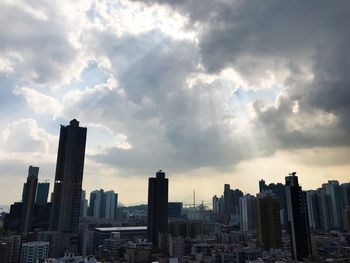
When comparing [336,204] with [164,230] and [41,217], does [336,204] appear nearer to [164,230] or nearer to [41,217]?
[164,230]

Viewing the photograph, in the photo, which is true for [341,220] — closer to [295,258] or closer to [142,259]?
[295,258]

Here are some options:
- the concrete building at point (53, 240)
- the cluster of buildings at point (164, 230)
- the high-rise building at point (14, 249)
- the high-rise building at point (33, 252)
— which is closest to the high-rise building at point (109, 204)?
the cluster of buildings at point (164, 230)

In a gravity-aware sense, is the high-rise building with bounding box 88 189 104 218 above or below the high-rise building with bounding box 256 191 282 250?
above

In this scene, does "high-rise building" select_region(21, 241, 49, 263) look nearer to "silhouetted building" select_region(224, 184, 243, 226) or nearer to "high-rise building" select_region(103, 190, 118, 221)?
"silhouetted building" select_region(224, 184, 243, 226)

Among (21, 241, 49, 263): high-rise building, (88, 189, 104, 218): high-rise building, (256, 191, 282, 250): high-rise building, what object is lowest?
(21, 241, 49, 263): high-rise building

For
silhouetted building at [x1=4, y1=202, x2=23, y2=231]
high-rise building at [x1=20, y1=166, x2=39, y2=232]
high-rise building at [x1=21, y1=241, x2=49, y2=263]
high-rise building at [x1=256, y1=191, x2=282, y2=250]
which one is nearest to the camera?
high-rise building at [x1=21, y1=241, x2=49, y2=263]

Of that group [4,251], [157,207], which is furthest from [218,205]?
[4,251]

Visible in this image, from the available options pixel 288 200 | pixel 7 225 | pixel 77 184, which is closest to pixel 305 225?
pixel 288 200

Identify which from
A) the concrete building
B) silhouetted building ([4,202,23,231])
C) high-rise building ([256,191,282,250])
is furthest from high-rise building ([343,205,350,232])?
silhouetted building ([4,202,23,231])
